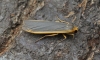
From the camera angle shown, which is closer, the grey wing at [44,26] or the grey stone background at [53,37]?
the grey stone background at [53,37]

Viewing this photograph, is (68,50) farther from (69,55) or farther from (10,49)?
(10,49)

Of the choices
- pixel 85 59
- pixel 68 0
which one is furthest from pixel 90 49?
pixel 68 0

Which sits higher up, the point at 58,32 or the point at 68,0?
the point at 68,0

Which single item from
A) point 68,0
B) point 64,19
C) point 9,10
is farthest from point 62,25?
point 9,10

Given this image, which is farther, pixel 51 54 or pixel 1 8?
pixel 1 8

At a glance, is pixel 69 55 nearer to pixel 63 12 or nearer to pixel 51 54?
pixel 51 54

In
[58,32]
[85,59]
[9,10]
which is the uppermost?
[9,10]

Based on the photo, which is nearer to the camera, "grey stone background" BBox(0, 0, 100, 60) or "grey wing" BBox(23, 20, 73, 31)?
"grey stone background" BBox(0, 0, 100, 60)

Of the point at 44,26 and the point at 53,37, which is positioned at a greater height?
the point at 44,26
